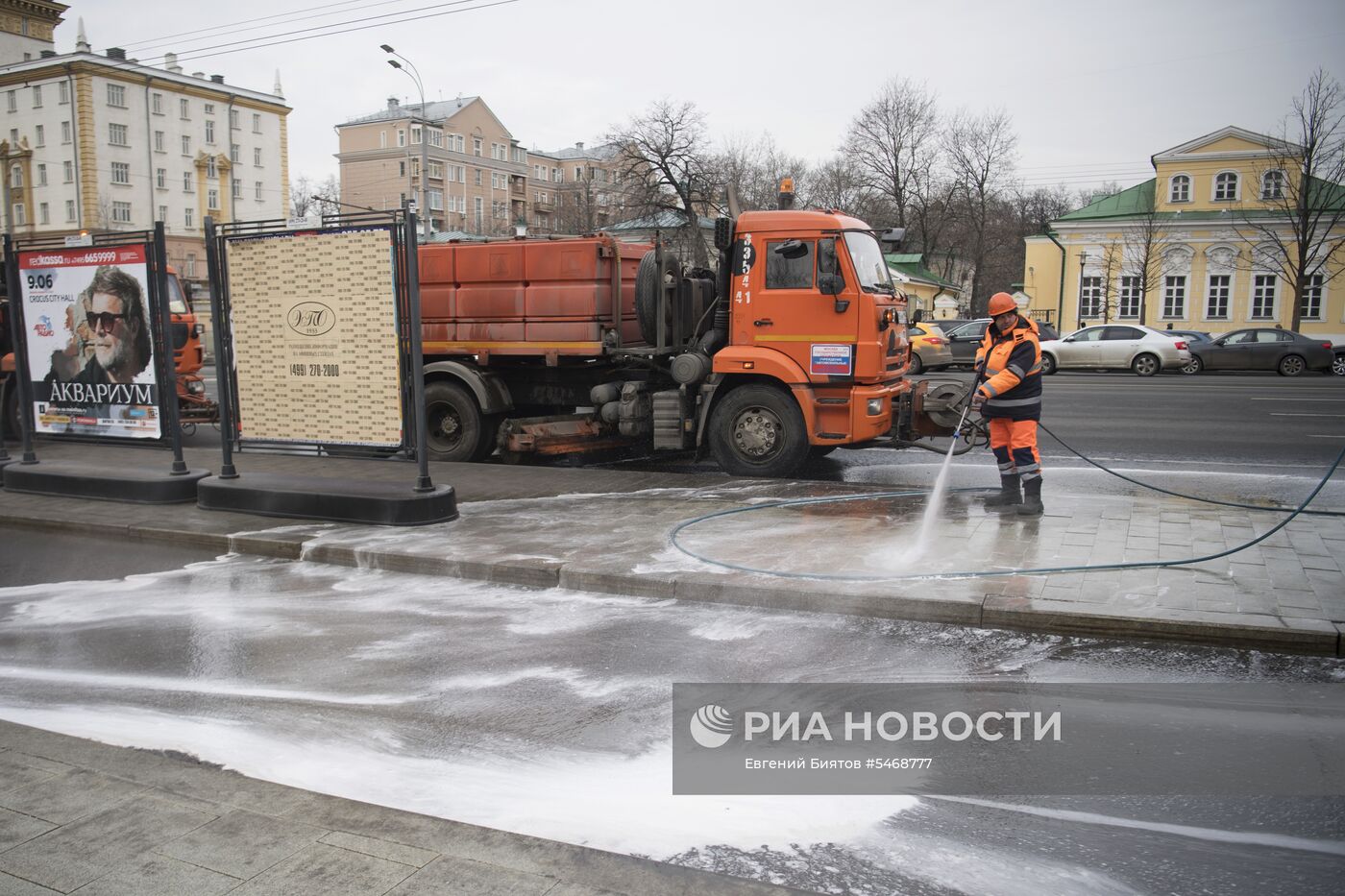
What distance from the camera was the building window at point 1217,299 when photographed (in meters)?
49.5

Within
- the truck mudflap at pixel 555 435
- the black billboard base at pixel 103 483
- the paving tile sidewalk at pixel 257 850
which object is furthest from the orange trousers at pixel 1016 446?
the black billboard base at pixel 103 483

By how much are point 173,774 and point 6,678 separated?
81.1 inches

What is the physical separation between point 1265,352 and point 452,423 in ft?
91.8

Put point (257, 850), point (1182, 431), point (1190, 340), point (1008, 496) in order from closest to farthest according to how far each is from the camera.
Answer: point (257, 850) → point (1008, 496) → point (1182, 431) → point (1190, 340)

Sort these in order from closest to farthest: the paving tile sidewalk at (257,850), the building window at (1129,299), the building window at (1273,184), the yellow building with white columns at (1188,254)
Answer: the paving tile sidewalk at (257,850) < the building window at (1273,184) < the yellow building with white columns at (1188,254) < the building window at (1129,299)

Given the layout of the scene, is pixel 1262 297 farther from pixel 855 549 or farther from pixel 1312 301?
pixel 855 549

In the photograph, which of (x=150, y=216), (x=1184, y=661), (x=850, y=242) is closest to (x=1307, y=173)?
(x=850, y=242)

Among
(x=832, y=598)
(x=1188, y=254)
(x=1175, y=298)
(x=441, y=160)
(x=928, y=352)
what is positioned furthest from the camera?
(x=441, y=160)

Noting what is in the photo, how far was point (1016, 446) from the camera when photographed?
8539 millimetres

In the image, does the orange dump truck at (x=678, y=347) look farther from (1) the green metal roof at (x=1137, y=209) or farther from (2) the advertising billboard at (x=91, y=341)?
(1) the green metal roof at (x=1137, y=209)

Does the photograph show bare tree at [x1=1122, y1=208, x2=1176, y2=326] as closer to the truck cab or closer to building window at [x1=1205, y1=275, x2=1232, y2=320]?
building window at [x1=1205, y1=275, x2=1232, y2=320]

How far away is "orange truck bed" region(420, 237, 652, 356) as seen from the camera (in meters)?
11.5

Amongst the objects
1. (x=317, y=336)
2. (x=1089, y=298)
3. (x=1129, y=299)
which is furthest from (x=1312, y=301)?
(x=317, y=336)

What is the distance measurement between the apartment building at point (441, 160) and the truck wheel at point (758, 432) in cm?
7989
